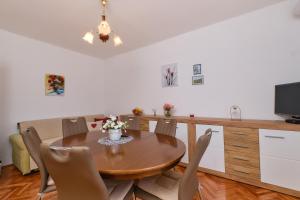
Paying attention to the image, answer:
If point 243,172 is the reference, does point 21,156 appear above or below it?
above

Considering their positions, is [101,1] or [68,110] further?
[68,110]

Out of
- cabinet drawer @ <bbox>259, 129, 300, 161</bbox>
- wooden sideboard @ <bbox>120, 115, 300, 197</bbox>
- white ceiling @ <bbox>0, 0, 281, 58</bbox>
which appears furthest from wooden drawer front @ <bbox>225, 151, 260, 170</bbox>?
white ceiling @ <bbox>0, 0, 281, 58</bbox>

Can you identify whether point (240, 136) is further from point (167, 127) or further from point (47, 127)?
point (47, 127)

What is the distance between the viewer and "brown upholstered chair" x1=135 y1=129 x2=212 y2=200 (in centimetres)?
114

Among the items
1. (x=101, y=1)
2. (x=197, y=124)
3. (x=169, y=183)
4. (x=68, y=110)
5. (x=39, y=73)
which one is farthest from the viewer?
(x=68, y=110)

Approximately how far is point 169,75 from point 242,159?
202 centimetres

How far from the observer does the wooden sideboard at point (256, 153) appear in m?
1.95

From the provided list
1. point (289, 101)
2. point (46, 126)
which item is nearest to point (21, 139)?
point (46, 126)

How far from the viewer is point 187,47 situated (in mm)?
3285

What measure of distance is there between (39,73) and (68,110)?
104 cm

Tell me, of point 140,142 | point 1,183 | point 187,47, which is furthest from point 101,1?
point 1,183

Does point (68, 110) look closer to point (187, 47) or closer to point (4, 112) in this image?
point (4, 112)

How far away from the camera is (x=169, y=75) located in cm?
354

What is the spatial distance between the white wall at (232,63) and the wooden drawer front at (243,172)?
78 cm
